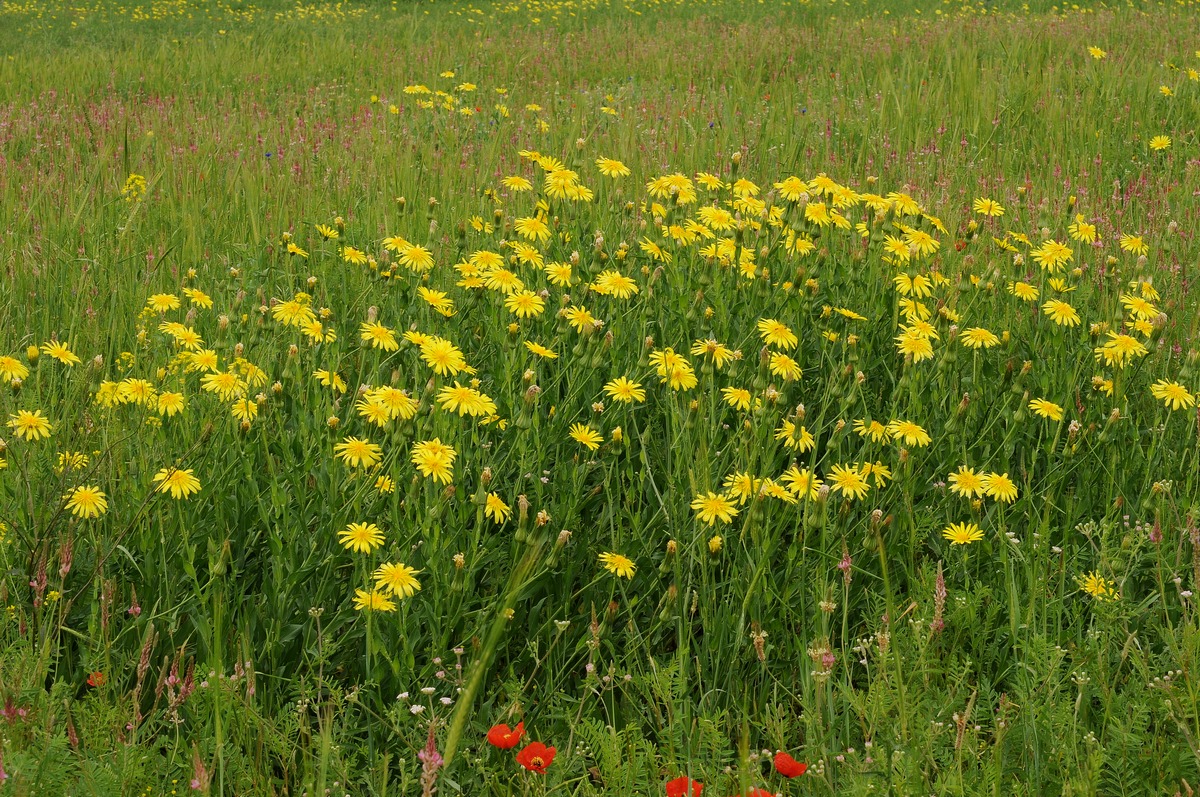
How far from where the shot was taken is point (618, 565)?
75.8 inches

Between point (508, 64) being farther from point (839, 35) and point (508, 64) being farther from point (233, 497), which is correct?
point (233, 497)

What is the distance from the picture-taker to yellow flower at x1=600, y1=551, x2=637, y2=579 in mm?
1915

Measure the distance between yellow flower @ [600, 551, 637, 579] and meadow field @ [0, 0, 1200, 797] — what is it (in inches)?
0.6

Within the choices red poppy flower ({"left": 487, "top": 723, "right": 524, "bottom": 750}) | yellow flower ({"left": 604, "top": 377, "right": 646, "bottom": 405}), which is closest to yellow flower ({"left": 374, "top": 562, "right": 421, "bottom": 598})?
red poppy flower ({"left": 487, "top": 723, "right": 524, "bottom": 750})

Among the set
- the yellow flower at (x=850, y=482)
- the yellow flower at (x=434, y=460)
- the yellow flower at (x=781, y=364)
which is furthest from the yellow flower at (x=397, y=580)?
the yellow flower at (x=781, y=364)

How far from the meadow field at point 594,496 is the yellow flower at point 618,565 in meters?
0.02

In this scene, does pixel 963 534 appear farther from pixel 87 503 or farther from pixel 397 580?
pixel 87 503

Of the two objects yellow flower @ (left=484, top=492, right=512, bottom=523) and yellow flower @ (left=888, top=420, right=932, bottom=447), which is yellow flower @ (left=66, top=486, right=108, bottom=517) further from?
yellow flower @ (left=888, top=420, right=932, bottom=447)

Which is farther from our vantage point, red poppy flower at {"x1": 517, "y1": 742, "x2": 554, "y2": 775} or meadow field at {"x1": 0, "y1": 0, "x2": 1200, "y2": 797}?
meadow field at {"x1": 0, "y1": 0, "x2": 1200, "y2": 797}

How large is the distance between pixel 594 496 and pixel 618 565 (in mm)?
393

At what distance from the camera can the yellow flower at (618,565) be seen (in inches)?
75.4

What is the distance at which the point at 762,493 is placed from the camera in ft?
6.25


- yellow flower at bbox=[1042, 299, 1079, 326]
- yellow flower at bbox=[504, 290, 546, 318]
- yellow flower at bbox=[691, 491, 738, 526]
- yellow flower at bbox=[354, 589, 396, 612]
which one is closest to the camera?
yellow flower at bbox=[354, 589, 396, 612]

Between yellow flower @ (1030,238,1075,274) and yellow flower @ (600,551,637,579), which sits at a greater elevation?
yellow flower @ (1030,238,1075,274)
